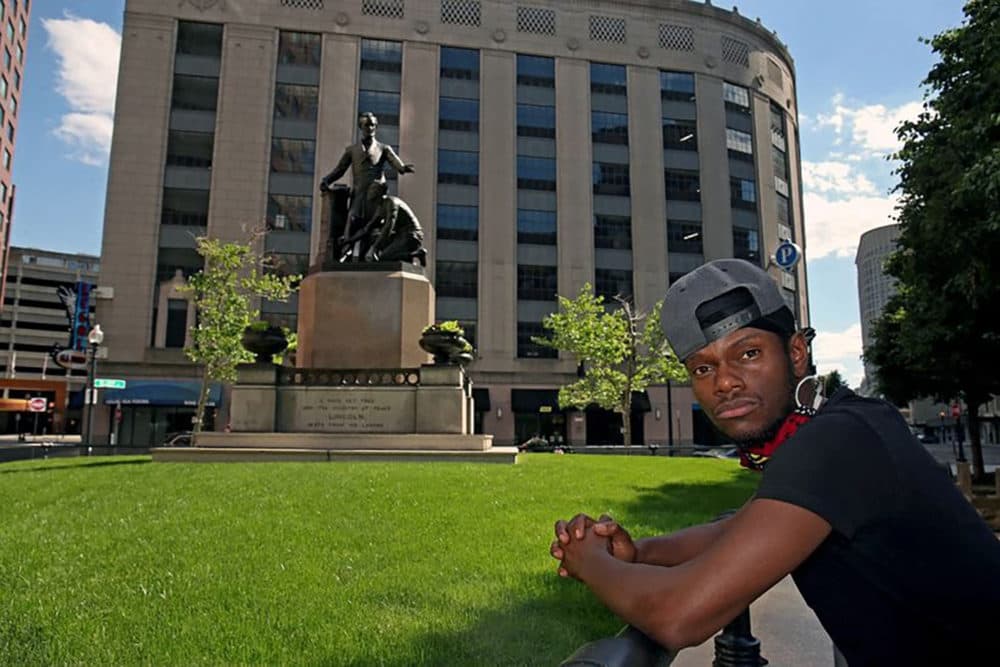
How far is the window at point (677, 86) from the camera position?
51.7 m

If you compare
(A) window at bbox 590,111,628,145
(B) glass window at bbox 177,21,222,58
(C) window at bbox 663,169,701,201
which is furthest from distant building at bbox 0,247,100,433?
(C) window at bbox 663,169,701,201

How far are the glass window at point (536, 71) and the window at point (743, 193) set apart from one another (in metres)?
16.6

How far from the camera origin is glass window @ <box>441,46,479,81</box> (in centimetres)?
4819

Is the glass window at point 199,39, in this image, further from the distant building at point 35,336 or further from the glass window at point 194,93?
the distant building at point 35,336

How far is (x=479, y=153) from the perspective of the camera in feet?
156

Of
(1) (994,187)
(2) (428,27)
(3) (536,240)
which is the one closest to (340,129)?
(2) (428,27)

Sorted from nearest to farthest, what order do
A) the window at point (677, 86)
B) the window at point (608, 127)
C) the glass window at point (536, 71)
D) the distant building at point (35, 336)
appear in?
the glass window at point (536, 71) < the window at point (608, 127) < the window at point (677, 86) < the distant building at point (35, 336)

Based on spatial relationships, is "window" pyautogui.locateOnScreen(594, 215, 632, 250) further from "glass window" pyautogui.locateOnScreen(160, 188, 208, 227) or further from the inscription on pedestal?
the inscription on pedestal

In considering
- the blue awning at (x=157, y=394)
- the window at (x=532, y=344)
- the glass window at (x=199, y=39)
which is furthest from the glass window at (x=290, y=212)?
the window at (x=532, y=344)

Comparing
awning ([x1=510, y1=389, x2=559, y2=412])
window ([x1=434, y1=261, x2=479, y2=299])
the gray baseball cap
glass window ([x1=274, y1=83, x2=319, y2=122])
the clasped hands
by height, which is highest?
glass window ([x1=274, y1=83, x2=319, y2=122])

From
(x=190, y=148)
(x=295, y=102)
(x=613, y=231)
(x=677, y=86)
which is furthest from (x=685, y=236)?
(x=190, y=148)

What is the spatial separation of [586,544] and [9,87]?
83.2 metres

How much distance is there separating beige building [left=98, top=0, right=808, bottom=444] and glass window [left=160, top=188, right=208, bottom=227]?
13 centimetres

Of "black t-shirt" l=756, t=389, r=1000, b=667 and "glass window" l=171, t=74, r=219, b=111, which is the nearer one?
"black t-shirt" l=756, t=389, r=1000, b=667
